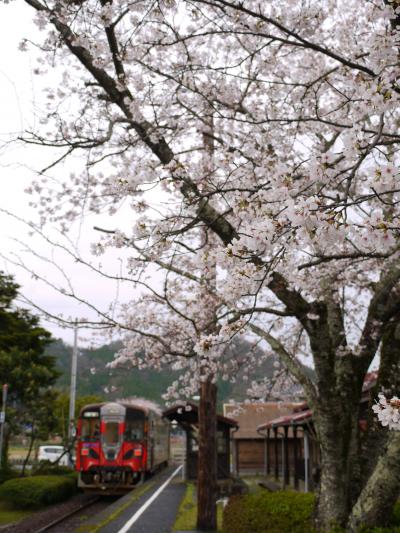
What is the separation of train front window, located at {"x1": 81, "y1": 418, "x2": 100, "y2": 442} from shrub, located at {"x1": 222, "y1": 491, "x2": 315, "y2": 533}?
11806 mm

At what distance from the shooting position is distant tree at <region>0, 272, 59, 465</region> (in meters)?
20.2

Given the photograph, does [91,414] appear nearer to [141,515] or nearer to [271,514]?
[141,515]

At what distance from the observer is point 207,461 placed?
1008cm

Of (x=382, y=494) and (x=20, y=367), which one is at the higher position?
(x=20, y=367)

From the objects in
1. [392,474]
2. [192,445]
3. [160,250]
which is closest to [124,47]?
[160,250]

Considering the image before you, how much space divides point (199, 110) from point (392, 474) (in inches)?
202

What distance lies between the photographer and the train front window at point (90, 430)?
19.2 m

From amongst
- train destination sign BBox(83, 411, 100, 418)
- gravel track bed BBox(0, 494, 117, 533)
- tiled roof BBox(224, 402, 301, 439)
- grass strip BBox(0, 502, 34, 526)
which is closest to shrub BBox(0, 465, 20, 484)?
gravel track bed BBox(0, 494, 117, 533)

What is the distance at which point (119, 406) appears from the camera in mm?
19531

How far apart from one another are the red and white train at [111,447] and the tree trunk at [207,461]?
31.3 feet

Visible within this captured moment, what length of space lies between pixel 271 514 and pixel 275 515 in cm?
10

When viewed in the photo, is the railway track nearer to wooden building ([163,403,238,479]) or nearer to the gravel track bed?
the gravel track bed

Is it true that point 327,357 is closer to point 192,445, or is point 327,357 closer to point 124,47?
point 124,47

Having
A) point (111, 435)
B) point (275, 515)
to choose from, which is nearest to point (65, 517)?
point (111, 435)
